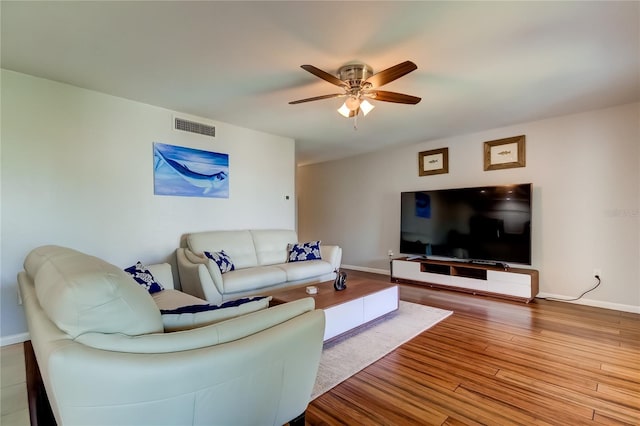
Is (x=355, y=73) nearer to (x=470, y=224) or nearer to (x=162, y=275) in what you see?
(x=162, y=275)

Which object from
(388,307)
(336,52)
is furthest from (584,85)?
(388,307)

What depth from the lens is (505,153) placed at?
4.38 m

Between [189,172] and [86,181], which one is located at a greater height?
[189,172]

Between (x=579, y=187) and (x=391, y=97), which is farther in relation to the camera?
(x=579, y=187)

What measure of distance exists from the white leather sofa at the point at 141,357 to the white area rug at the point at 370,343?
3.04 ft

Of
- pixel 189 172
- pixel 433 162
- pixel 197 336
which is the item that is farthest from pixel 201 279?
pixel 433 162

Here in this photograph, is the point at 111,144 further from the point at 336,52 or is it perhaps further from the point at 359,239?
the point at 359,239

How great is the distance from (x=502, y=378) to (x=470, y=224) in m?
2.69

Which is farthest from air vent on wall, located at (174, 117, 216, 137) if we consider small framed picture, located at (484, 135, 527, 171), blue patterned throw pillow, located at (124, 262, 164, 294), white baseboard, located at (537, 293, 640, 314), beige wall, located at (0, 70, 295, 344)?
white baseboard, located at (537, 293, 640, 314)

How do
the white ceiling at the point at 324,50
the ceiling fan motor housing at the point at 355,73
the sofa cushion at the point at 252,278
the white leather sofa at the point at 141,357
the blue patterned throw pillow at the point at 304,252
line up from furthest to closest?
the blue patterned throw pillow at the point at 304,252 < the sofa cushion at the point at 252,278 < the ceiling fan motor housing at the point at 355,73 < the white ceiling at the point at 324,50 < the white leather sofa at the point at 141,357

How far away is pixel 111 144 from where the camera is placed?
3301 mm

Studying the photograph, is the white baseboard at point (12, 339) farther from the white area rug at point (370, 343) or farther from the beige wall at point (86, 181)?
the white area rug at point (370, 343)

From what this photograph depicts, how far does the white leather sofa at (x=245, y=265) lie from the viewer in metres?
Answer: 3.21

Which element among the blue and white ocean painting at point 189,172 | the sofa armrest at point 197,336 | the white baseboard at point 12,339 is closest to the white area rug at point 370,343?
the sofa armrest at point 197,336
